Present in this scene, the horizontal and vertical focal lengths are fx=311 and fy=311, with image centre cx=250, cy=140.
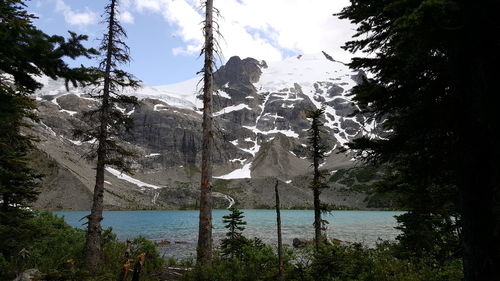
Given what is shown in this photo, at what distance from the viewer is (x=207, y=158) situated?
516 inches

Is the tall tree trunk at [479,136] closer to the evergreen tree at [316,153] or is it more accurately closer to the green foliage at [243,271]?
the green foliage at [243,271]

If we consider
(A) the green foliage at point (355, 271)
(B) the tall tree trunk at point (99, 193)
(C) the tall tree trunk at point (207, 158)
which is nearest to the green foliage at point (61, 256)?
(B) the tall tree trunk at point (99, 193)

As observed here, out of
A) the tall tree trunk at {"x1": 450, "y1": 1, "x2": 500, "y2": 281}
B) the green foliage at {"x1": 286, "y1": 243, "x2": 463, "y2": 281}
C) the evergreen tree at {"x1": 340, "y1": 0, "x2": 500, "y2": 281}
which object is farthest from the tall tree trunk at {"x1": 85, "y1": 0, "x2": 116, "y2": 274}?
the tall tree trunk at {"x1": 450, "y1": 1, "x2": 500, "y2": 281}

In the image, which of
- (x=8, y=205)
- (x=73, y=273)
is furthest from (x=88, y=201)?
(x=73, y=273)

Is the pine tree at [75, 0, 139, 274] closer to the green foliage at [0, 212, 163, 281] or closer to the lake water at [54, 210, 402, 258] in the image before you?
the green foliage at [0, 212, 163, 281]

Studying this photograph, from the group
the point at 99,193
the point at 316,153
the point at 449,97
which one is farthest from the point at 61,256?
the point at 449,97

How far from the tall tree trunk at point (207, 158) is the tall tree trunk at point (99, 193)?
210 inches

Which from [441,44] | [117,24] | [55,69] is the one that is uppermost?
[117,24]

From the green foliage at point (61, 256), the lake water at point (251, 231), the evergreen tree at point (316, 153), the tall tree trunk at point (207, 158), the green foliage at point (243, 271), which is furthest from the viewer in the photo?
the lake water at point (251, 231)

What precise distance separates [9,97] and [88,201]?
565 feet

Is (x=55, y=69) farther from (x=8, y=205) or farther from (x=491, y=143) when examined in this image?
(x=8, y=205)

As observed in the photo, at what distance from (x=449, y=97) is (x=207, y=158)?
9278 mm

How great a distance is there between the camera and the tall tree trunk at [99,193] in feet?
48.7

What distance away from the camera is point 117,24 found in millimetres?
16078
